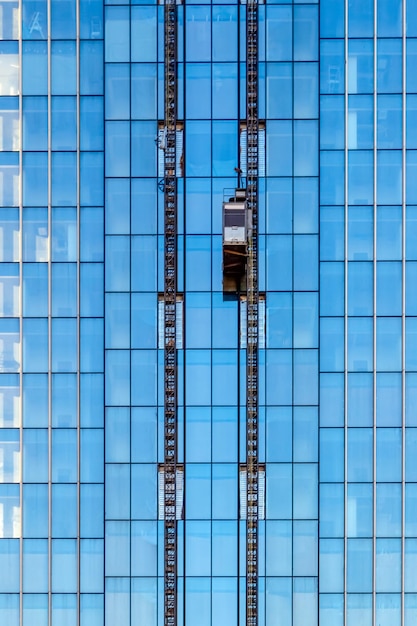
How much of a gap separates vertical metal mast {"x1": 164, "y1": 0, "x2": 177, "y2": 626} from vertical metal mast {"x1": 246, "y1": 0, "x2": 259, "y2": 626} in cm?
350

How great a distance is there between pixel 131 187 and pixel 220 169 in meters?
4.36

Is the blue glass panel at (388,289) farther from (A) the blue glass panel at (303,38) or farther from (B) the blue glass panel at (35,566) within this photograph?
(B) the blue glass panel at (35,566)

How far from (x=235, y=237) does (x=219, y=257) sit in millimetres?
1772

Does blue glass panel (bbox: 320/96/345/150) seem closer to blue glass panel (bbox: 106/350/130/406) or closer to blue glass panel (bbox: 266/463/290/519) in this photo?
blue glass panel (bbox: 106/350/130/406)

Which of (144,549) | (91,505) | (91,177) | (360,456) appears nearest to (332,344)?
(360,456)

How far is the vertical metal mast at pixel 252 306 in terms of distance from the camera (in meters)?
33.3

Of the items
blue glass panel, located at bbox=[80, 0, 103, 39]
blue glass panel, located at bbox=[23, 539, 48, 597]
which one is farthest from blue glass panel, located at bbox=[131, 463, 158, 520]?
blue glass panel, located at bbox=[80, 0, 103, 39]

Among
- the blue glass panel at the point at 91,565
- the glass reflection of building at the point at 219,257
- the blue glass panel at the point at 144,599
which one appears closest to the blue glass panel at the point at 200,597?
the glass reflection of building at the point at 219,257

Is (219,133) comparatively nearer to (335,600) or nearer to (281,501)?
(281,501)

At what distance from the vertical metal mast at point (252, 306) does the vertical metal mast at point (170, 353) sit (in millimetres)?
3497

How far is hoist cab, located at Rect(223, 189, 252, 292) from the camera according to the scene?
105ft

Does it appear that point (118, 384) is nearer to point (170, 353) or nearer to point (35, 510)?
point (170, 353)

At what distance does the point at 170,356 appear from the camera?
33.5 m

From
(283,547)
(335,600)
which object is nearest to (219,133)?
(283,547)
